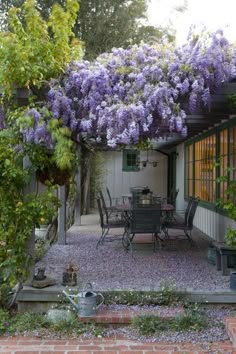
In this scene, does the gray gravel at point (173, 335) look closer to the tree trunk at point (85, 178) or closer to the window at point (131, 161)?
the tree trunk at point (85, 178)

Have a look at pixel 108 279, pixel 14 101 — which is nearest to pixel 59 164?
pixel 14 101

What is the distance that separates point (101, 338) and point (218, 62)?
9.16 feet

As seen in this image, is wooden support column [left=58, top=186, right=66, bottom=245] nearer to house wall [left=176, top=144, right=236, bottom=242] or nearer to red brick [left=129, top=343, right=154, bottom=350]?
house wall [left=176, top=144, right=236, bottom=242]

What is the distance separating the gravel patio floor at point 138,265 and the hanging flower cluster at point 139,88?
158cm

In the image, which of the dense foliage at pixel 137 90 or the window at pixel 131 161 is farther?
the window at pixel 131 161

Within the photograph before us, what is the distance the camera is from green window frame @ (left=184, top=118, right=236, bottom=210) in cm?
667

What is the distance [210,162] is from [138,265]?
10.5 feet

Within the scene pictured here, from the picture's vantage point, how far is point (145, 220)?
6328 mm

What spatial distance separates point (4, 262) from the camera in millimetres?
4184

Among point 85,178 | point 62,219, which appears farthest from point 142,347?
point 85,178

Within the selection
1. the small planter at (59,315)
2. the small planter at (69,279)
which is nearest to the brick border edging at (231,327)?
the small planter at (59,315)

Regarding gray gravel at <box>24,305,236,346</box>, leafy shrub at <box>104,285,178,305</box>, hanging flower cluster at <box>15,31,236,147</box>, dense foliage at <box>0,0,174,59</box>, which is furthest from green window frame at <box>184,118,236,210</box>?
dense foliage at <box>0,0,174,59</box>

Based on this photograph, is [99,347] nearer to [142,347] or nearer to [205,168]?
[142,347]

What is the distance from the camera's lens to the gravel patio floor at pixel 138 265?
4738 millimetres
